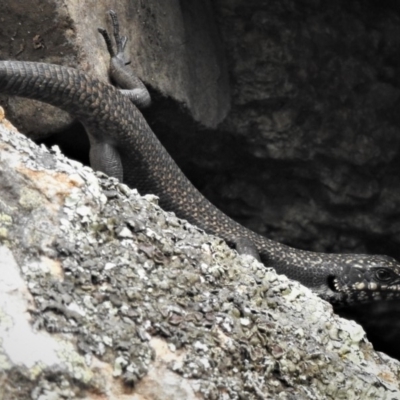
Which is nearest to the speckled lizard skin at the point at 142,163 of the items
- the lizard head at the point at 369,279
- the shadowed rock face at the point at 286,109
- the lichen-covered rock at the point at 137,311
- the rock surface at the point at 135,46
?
the lizard head at the point at 369,279

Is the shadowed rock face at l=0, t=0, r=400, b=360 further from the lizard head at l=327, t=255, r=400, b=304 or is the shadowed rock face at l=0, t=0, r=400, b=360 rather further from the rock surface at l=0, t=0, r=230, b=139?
the lizard head at l=327, t=255, r=400, b=304

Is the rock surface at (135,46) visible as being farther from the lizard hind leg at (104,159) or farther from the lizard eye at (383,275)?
the lizard eye at (383,275)

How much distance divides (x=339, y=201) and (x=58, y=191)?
3726 millimetres

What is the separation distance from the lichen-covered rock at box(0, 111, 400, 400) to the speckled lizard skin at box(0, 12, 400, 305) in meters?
0.99

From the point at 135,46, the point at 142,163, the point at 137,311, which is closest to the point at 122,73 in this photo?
the point at 135,46

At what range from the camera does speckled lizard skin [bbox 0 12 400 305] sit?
4656mm

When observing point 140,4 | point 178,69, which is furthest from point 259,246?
point 140,4

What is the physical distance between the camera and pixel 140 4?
18.4 feet

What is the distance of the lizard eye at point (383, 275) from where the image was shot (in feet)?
20.2

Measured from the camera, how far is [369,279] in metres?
6.16

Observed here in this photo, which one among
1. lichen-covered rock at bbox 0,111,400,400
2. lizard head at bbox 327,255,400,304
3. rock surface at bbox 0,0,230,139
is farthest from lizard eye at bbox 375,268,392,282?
lichen-covered rock at bbox 0,111,400,400

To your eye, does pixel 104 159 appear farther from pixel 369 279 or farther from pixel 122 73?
pixel 369 279

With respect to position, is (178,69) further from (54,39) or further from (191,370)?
(191,370)

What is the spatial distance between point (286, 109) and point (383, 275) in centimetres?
140
